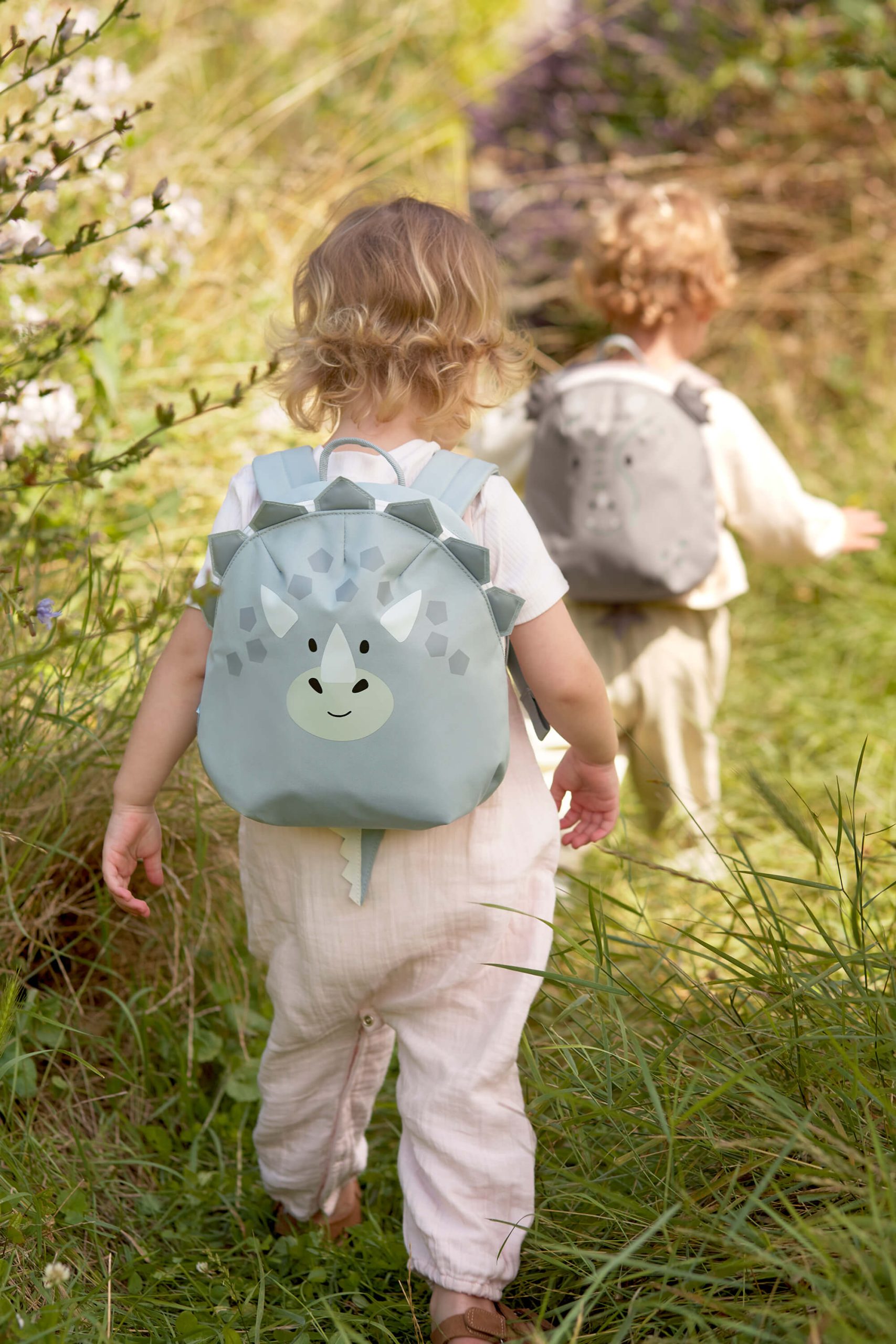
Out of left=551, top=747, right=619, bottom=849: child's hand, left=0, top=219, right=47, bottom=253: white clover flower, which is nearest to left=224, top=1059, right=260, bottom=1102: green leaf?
left=551, top=747, right=619, bottom=849: child's hand

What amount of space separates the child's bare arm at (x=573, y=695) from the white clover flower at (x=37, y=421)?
1025 millimetres

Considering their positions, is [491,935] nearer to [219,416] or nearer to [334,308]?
[334,308]

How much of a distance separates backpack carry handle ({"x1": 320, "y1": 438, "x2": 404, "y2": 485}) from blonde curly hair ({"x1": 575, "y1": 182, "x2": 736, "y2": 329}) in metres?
1.52

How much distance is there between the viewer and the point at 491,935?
5.24ft

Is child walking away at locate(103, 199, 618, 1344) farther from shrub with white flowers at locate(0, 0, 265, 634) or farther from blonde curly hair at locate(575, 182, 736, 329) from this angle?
blonde curly hair at locate(575, 182, 736, 329)

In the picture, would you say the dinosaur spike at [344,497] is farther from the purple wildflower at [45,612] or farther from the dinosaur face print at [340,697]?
the purple wildflower at [45,612]

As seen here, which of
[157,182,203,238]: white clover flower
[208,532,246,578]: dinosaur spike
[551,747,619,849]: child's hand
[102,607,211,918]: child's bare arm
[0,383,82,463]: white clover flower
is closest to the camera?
[208,532,246,578]: dinosaur spike

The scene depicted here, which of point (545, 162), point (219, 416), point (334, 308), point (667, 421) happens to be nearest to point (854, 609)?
point (667, 421)

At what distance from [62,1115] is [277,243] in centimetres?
324

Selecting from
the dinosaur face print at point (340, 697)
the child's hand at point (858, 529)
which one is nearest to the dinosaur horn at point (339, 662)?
the dinosaur face print at point (340, 697)

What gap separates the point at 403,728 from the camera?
4.56ft

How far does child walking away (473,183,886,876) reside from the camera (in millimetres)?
2520

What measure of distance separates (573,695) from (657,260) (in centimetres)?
161

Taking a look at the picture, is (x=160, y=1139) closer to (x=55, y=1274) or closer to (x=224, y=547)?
(x=55, y=1274)
